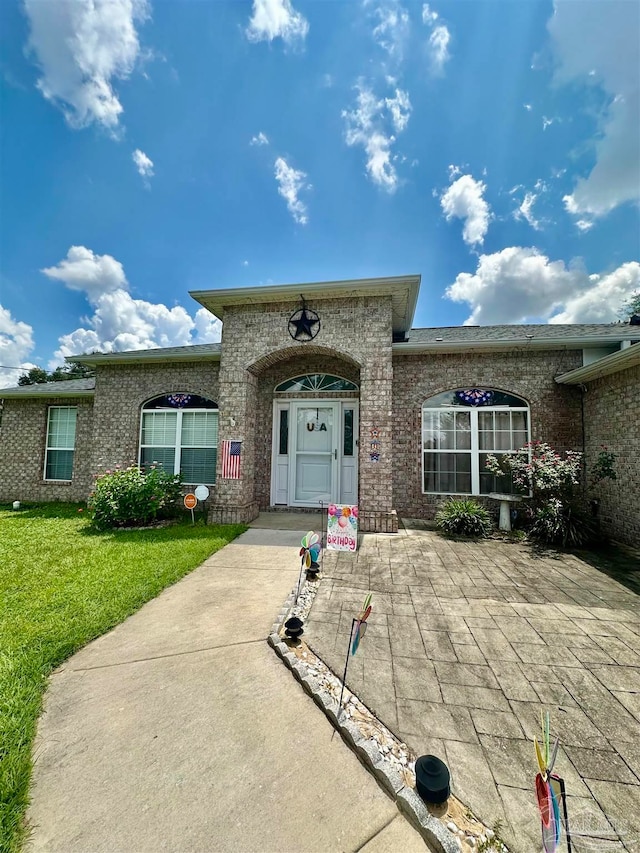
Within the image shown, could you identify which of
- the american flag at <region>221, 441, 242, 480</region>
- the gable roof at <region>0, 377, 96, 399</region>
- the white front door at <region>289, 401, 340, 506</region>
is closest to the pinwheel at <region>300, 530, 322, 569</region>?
the american flag at <region>221, 441, 242, 480</region>

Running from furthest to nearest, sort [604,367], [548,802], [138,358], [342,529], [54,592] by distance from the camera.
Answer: [138,358], [604,367], [342,529], [54,592], [548,802]

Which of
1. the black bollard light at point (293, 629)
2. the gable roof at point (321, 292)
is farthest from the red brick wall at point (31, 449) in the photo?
the black bollard light at point (293, 629)

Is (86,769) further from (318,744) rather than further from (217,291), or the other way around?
(217,291)

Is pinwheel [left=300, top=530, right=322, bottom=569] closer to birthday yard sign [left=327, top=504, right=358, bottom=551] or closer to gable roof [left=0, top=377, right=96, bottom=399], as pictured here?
birthday yard sign [left=327, top=504, right=358, bottom=551]

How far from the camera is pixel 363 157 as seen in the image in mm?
8250

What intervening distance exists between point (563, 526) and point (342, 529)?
13.5ft

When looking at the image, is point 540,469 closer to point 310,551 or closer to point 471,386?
point 471,386

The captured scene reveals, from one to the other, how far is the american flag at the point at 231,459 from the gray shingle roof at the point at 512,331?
185 inches

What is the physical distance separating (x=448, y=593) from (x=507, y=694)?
1.54 m

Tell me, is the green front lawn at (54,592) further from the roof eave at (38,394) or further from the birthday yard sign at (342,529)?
the roof eave at (38,394)

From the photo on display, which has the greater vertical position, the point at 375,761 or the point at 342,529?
the point at 342,529

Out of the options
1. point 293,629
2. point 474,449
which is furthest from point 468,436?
point 293,629

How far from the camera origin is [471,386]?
280 inches

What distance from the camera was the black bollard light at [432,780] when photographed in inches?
56.3
